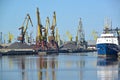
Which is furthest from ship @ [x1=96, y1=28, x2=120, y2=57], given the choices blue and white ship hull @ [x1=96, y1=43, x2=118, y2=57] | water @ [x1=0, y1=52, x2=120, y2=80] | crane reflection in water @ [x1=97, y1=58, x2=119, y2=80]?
crane reflection in water @ [x1=97, y1=58, x2=119, y2=80]

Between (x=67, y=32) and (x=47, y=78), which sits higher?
(x=67, y=32)

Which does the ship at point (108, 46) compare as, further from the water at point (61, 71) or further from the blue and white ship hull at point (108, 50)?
the water at point (61, 71)

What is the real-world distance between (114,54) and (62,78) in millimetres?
33450

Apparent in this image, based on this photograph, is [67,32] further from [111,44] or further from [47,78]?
[47,78]

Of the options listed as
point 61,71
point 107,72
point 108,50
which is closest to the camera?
point 107,72

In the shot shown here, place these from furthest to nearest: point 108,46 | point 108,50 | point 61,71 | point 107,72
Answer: point 108,50, point 108,46, point 61,71, point 107,72

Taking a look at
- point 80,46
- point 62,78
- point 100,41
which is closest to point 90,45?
point 80,46

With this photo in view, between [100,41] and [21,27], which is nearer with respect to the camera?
[100,41]

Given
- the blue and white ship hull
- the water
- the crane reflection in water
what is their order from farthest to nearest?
the blue and white ship hull → the water → the crane reflection in water

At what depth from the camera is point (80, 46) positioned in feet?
418

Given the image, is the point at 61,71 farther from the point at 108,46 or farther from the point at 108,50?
the point at 108,50

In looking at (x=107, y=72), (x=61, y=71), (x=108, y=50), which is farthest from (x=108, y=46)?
(x=107, y=72)

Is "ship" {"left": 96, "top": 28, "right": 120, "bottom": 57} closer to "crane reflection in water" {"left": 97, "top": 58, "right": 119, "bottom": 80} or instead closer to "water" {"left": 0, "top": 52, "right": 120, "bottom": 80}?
"water" {"left": 0, "top": 52, "right": 120, "bottom": 80}

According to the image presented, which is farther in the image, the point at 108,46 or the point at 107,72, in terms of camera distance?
the point at 108,46
